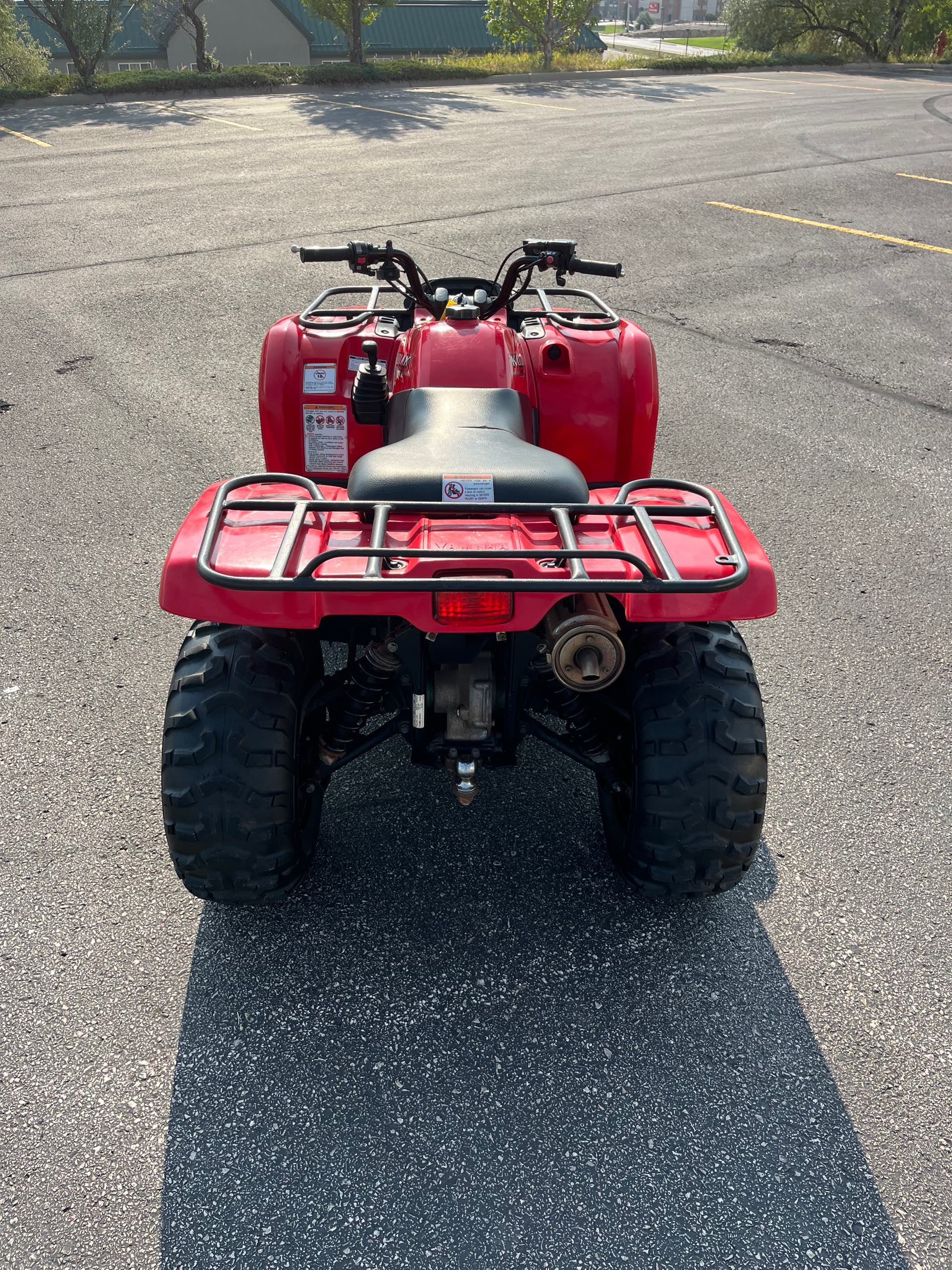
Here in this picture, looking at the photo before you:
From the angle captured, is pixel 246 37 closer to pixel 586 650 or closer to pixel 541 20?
pixel 541 20

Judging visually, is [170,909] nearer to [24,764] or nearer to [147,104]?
[24,764]

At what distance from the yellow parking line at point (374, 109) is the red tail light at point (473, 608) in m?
16.9

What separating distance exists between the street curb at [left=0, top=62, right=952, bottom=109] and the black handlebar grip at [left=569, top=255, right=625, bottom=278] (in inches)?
739

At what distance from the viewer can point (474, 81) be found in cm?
2331

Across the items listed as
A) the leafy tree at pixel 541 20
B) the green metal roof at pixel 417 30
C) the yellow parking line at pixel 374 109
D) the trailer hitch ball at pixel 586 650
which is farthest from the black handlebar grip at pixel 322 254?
the green metal roof at pixel 417 30

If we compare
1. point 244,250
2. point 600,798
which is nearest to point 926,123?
point 244,250

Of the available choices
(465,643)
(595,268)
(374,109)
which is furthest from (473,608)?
(374,109)

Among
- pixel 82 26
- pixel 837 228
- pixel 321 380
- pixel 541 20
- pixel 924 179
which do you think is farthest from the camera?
pixel 541 20

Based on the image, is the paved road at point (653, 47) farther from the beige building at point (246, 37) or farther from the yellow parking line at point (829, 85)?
the beige building at point (246, 37)

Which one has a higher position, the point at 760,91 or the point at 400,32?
the point at 400,32

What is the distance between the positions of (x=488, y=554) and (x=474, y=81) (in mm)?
24428

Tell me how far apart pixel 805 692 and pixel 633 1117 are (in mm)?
1972

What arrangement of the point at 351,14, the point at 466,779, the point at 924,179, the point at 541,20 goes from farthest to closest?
the point at 541,20, the point at 351,14, the point at 924,179, the point at 466,779

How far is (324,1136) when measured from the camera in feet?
7.47
